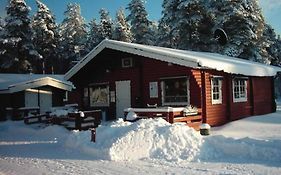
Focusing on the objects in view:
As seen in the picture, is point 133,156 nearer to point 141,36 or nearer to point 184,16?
point 184,16

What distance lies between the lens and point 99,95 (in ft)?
73.9

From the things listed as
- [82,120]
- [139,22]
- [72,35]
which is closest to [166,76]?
[82,120]

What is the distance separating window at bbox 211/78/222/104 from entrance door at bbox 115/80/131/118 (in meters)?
4.90

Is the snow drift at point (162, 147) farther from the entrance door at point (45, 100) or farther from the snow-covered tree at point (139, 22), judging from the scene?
the snow-covered tree at point (139, 22)

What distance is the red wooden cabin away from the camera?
17.2 meters

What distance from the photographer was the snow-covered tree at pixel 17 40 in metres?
44.2

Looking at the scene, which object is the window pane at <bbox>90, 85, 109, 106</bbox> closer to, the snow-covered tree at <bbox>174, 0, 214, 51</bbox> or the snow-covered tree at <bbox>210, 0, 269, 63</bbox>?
the snow-covered tree at <bbox>174, 0, 214, 51</bbox>

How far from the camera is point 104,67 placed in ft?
71.6

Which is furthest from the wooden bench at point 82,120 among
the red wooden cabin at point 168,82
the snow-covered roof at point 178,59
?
the snow-covered roof at point 178,59

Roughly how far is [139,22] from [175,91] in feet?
111

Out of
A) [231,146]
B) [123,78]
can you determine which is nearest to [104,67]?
[123,78]

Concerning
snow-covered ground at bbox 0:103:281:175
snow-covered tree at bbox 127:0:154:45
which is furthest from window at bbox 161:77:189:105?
snow-covered tree at bbox 127:0:154:45

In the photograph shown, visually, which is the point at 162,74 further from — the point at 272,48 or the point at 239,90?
the point at 272,48

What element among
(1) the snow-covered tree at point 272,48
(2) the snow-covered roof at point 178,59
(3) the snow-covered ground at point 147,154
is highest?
(1) the snow-covered tree at point 272,48
